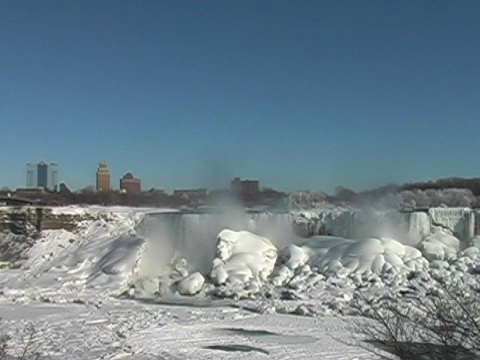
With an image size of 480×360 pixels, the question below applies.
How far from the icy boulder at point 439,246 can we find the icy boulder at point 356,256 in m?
0.56

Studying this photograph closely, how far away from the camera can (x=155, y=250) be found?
27.3 metres

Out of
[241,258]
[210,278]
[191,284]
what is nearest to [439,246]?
[241,258]

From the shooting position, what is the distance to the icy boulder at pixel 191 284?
893 inches

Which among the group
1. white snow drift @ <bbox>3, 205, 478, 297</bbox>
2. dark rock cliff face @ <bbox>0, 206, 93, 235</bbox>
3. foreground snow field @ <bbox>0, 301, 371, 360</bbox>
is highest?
dark rock cliff face @ <bbox>0, 206, 93, 235</bbox>

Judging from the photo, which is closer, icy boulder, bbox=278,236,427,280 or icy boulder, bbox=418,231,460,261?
Answer: icy boulder, bbox=278,236,427,280

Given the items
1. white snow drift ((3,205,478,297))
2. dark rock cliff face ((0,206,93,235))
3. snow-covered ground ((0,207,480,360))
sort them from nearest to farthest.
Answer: snow-covered ground ((0,207,480,360))
white snow drift ((3,205,478,297))
dark rock cliff face ((0,206,93,235))

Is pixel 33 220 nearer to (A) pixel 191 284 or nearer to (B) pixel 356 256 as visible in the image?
(A) pixel 191 284

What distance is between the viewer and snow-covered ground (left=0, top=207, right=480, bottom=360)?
14.6 m

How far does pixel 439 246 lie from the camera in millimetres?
25172

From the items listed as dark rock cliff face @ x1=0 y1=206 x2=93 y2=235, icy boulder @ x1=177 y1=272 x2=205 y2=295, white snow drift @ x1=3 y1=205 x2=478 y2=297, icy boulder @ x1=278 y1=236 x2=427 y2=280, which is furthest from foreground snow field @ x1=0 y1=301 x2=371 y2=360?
dark rock cliff face @ x1=0 y1=206 x2=93 y2=235

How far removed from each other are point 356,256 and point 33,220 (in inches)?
581

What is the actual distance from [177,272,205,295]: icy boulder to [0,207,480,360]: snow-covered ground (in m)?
0.05

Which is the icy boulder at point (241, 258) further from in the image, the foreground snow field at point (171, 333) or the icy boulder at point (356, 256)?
the foreground snow field at point (171, 333)

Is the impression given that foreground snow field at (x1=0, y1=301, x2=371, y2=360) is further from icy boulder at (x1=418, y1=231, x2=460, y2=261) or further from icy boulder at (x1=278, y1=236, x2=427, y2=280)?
icy boulder at (x1=418, y1=231, x2=460, y2=261)
